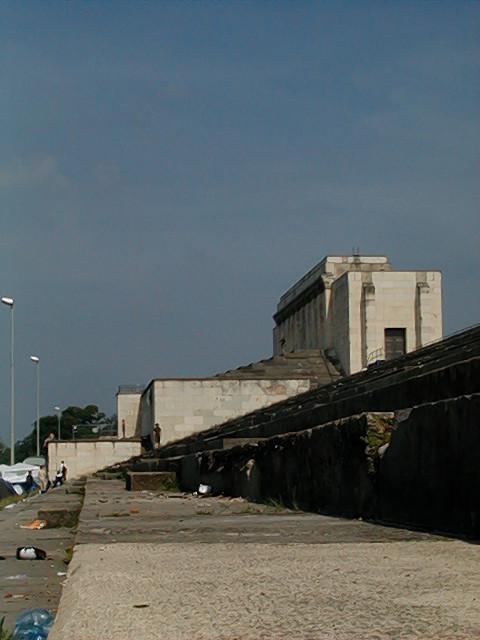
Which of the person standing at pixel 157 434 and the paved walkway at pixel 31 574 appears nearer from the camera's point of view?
the paved walkway at pixel 31 574

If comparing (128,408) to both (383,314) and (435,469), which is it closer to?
(383,314)

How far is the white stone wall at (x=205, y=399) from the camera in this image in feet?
139

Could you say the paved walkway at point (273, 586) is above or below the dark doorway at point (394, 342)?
below

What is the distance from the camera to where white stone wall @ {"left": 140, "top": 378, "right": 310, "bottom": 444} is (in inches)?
1672

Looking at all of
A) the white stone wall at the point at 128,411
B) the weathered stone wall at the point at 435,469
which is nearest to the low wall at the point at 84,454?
the white stone wall at the point at 128,411

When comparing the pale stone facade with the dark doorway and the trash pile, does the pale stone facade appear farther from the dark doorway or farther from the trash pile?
the trash pile

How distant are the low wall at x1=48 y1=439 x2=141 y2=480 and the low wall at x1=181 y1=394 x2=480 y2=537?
129 feet

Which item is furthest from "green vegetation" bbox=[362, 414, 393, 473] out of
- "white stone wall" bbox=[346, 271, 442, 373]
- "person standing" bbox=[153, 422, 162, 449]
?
"white stone wall" bbox=[346, 271, 442, 373]

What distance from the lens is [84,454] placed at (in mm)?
48594

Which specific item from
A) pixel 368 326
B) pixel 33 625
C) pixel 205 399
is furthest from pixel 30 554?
pixel 368 326

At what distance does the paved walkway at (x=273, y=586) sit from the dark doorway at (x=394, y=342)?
4427cm

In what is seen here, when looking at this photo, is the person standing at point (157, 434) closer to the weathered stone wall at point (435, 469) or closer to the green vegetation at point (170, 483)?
the green vegetation at point (170, 483)

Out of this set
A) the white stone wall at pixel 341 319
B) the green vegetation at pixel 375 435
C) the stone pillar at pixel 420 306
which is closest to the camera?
the green vegetation at pixel 375 435

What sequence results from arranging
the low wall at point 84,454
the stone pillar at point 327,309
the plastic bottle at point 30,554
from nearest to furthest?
1. the plastic bottle at point 30,554
2. the low wall at point 84,454
3. the stone pillar at point 327,309
